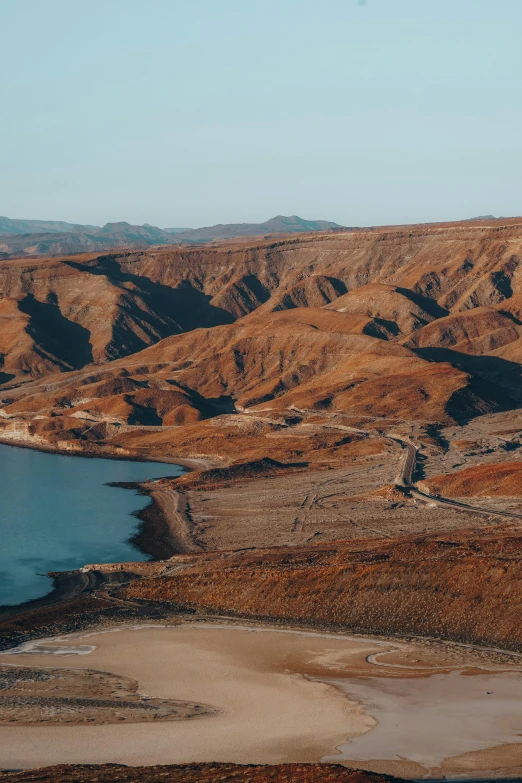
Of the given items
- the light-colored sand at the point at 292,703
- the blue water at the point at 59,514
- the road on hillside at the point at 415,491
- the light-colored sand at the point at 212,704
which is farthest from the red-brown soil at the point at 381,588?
the road on hillside at the point at 415,491

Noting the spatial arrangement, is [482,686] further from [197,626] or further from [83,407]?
[83,407]

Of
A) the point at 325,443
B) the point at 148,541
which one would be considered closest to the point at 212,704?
the point at 148,541

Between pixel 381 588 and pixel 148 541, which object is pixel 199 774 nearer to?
pixel 381 588

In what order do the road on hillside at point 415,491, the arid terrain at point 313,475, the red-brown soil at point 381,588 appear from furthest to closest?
the road on hillside at point 415,491, the arid terrain at point 313,475, the red-brown soil at point 381,588

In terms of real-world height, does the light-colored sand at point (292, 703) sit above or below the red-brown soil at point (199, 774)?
below

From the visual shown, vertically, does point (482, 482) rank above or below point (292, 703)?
below

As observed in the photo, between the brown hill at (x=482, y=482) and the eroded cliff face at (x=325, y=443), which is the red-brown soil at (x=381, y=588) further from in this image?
the brown hill at (x=482, y=482)
